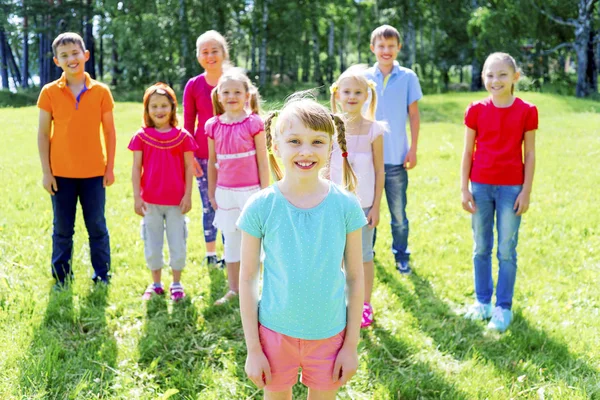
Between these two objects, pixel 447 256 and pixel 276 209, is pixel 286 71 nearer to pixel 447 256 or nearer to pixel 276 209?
pixel 447 256

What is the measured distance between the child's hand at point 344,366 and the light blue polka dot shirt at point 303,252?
0.34 feet

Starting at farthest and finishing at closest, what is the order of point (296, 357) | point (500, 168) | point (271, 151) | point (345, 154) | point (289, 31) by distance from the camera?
point (289, 31) < point (500, 168) < point (345, 154) < point (271, 151) < point (296, 357)

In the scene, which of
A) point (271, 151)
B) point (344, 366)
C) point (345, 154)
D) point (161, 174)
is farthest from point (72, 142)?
point (344, 366)

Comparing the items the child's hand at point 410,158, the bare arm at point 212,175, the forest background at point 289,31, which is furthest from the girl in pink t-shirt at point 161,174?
the forest background at point 289,31

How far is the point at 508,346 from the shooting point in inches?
152

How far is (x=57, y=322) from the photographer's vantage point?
409 centimetres

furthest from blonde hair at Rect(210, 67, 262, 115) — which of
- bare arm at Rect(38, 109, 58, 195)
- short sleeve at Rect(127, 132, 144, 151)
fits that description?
bare arm at Rect(38, 109, 58, 195)

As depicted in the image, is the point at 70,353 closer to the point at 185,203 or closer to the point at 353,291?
the point at 185,203

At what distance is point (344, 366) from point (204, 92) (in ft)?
11.5

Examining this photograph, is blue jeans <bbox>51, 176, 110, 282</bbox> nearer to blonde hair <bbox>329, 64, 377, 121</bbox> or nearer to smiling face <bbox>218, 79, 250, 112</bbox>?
smiling face <bbox>218, 79, 250, 112</bbox>

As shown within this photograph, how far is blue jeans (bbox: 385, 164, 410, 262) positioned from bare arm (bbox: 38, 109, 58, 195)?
2.95m

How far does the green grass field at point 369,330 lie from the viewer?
3.33 m

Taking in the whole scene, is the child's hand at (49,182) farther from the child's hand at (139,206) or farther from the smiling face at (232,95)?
the smiling face at (232,95)

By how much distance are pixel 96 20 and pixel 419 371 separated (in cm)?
3295
